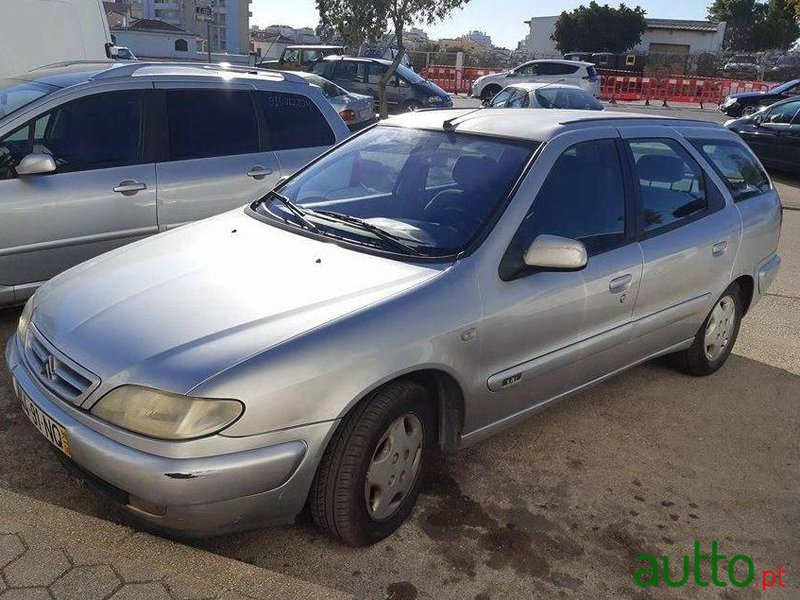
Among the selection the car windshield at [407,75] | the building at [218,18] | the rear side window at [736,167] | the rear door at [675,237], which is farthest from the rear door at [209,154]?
the building at [218,18]

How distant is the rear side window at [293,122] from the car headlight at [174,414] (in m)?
3.56

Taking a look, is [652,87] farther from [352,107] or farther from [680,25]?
[680,25]

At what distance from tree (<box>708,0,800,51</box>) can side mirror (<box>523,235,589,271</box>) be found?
63.0 metres

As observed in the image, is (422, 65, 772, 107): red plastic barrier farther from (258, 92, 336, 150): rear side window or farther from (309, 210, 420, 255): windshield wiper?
(309, 210, 420, 255): windshield wiper

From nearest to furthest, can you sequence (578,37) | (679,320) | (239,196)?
1. (679,320)
2. (239,196)
3. (578,37)

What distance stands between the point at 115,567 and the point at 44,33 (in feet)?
26.7

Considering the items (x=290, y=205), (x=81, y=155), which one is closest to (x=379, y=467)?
(x=290, y=205)

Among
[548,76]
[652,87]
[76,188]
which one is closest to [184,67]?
[76,188]

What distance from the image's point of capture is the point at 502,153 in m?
3.33

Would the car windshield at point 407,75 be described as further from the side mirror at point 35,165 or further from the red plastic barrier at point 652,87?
the red plastic barrier at point 652,87

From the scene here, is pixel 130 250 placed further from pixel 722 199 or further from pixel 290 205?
pixel 722 199

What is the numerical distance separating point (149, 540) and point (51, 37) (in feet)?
26.5

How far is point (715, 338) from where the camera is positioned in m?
4.51

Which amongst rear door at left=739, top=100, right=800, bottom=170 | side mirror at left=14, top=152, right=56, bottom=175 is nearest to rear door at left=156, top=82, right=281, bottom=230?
side mirror at left=14, top=152, right=56, bottom=175
